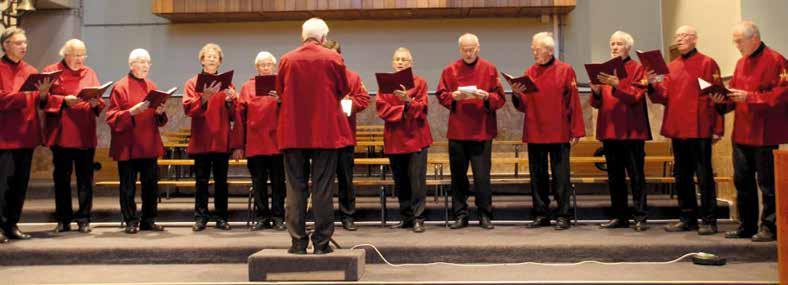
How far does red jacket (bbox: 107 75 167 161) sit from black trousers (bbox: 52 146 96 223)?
0.24 metres

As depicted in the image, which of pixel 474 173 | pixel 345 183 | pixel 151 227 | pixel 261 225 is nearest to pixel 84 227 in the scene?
pixel 151 227

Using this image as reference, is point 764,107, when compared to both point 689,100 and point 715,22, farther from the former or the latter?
point 715,22

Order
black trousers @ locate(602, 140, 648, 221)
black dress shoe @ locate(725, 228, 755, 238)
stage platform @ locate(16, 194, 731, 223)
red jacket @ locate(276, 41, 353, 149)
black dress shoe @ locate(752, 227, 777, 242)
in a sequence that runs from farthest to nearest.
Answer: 1. stage platform @ locate(16, 194, 731, 223)
2. black trousers @ locate(602, 140, 648, 221)
3. black dress shoe @ locate(725, 228, 755, 238)
4. black dress shoe @ locate(752, 227, 777, 242)
5. red jacket @ locate(276, 41, 353, 149)

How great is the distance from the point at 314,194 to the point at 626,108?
2.35 m

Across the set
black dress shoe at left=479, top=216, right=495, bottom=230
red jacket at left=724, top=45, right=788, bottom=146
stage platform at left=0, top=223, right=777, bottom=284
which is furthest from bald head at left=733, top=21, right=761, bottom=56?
black dress shoe at left=479, top=216, right=495, bottom=230

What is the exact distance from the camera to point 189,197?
6.60 meters

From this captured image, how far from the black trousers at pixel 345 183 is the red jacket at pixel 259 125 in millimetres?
453

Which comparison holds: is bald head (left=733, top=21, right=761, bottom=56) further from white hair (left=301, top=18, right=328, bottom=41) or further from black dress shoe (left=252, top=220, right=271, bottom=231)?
black dress shoe (left=252, top=220, right=271, bottom=231)

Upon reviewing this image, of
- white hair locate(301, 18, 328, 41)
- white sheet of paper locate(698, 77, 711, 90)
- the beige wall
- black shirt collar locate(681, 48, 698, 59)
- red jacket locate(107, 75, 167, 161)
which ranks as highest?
the beige wall

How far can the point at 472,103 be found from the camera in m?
4.99

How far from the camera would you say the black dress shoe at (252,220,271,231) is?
16.5ft

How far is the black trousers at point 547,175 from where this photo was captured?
4957 millimetres

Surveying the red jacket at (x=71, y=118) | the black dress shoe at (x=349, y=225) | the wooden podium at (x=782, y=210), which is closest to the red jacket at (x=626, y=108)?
the wooden podium at (x=782, y=210)

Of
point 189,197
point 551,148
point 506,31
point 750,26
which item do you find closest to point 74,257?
point 189,197
